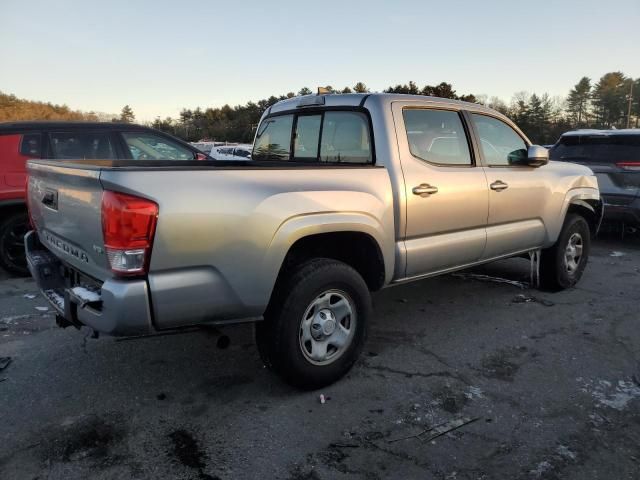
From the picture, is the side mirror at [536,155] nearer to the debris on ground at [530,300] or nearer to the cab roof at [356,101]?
the cab roof at [356,101]

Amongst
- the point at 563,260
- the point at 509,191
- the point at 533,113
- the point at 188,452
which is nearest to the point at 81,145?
the point at 188,452

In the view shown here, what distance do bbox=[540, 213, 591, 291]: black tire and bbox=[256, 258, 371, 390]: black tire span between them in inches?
114

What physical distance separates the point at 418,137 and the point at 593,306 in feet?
8.90

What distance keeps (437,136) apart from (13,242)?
496 cm

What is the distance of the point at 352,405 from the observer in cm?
304

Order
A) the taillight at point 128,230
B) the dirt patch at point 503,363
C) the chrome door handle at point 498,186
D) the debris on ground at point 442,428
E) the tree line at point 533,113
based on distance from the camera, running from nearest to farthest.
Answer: the taillight at point 128,230
the debris on ground at point 442,428
the dirt patch at point 503,363
the chrome door handle at point 498,186
the tree line at point 533,113

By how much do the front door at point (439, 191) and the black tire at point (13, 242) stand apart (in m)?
4.63

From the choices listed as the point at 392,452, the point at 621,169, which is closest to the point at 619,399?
the point at 392,452

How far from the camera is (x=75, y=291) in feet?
8.48

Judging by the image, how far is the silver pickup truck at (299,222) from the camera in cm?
241

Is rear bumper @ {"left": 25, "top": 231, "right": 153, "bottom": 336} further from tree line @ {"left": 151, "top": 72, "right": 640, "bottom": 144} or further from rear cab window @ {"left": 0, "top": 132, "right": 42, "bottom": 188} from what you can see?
tree line @ {"left": 151, "top": 72, "right": 640, "bottom": 144}

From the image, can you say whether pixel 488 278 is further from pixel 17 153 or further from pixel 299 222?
pixel 17 153

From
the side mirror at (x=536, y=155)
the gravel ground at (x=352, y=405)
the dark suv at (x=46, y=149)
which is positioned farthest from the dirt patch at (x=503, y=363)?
the dark suv at (x=46, y=149)

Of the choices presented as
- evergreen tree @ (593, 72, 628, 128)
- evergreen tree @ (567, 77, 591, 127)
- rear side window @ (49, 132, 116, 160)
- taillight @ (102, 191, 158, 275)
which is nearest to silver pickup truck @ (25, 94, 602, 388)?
taillight @ (102, 191, 158, 275)
